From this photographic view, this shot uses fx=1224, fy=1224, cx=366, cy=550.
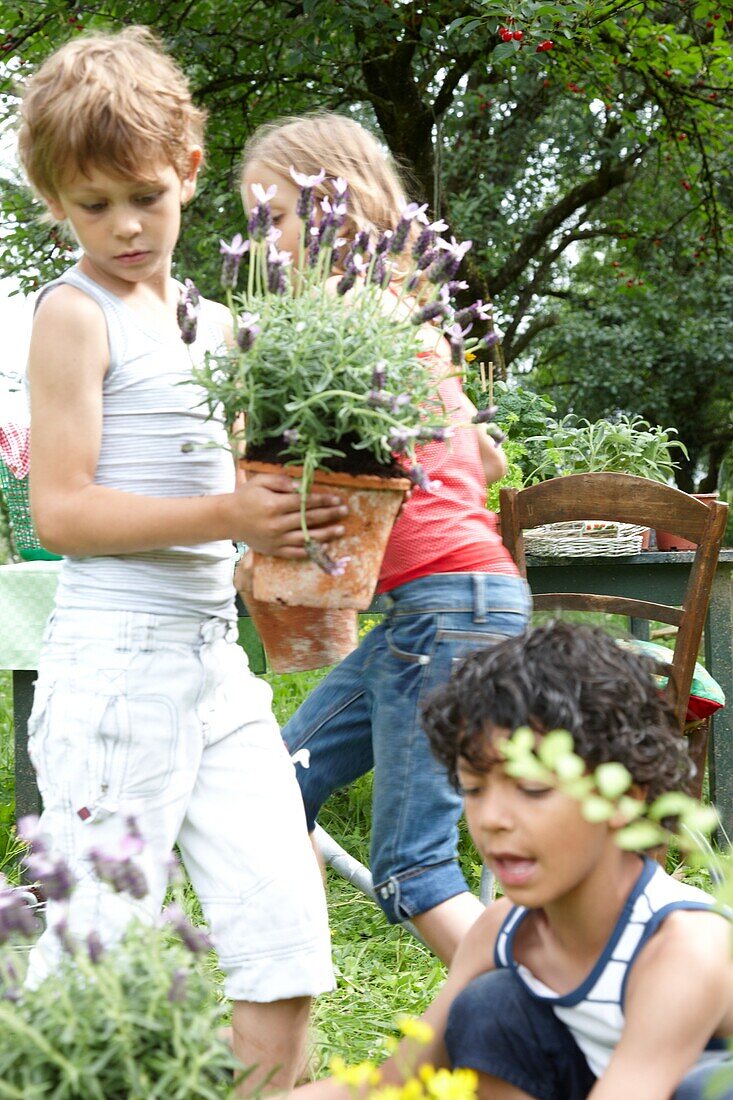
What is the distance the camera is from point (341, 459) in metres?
1.55

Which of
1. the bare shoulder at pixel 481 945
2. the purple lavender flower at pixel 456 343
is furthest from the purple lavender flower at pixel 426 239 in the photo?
the bare shoulder at pixel 481 945

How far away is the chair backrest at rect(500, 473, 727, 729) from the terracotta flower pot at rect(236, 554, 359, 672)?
1.59 metres

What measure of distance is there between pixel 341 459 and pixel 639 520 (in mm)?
1795

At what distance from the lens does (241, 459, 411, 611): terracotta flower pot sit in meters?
1.56

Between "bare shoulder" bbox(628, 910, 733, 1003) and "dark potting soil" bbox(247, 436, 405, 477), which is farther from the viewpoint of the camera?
"dark potting soil" bbox(247, 436, 405, 477)

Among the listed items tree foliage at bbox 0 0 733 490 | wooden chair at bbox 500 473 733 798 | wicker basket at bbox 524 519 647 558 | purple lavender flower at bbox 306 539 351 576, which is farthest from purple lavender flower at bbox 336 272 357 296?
tree foliage at bbox 0 0 733 490

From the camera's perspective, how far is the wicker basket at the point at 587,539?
11.3 ft

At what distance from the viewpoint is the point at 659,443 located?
3.88 meters

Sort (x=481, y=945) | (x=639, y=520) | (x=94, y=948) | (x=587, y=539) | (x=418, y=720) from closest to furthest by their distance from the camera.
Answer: (x=94, y=948)
(x=481, y=945)
(x=418, y=720)
(x=639, y=520)
(x=587, y=539)

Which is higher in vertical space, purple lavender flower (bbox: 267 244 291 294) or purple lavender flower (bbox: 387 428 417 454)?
purple lavender flower (bbox: 267 244 291 294)

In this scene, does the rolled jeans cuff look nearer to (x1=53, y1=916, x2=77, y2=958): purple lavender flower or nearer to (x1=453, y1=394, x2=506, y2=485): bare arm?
(x1=453, y1=394, x2=506, y2=485): bare arm

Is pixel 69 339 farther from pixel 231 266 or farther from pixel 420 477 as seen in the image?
pixel 420 477

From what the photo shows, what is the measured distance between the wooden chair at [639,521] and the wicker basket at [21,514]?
1.28 metres

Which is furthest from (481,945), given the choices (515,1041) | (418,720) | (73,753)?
(73,753)
